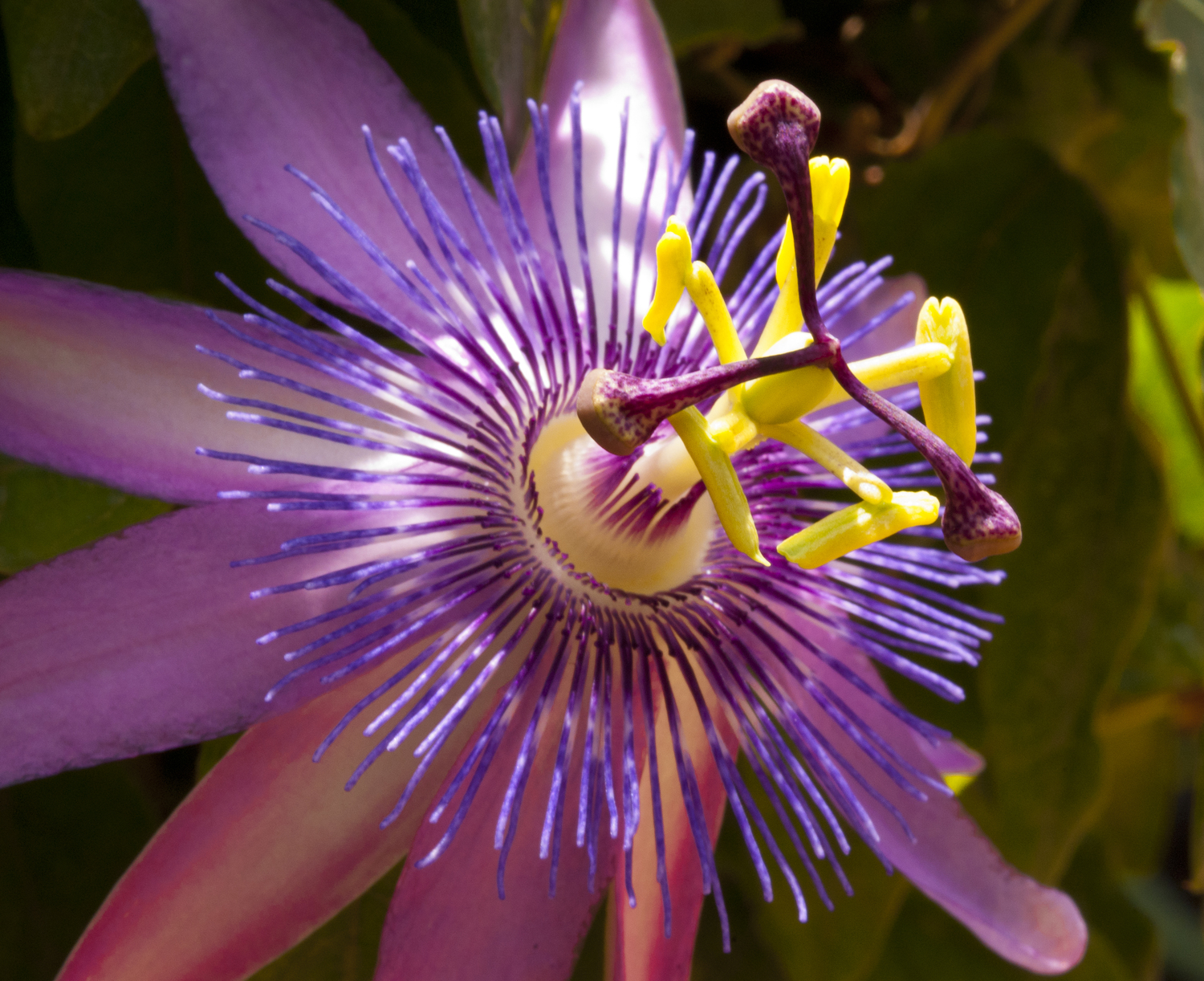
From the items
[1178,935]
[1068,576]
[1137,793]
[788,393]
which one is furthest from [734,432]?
[1178,935]

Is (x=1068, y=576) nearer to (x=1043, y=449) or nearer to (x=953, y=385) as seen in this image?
(x=1043, y=449)

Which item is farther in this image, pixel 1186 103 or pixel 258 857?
pixel 1186 103

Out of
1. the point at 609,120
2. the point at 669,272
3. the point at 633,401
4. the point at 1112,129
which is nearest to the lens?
the point at 633,401

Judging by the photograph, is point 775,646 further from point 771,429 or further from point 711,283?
point 711,283

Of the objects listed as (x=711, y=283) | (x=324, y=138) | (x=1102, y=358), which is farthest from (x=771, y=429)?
(x=1102, y=358)

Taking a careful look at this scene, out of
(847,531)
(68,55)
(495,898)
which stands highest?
(68,55)

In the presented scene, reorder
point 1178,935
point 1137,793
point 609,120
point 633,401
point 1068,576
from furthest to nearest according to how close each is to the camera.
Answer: point 1178,935 → point 1137,793 → point 1068,576 → point 609,120 → point 633,401

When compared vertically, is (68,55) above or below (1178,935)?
above

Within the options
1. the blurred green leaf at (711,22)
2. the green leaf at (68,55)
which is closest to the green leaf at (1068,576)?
the blurred green leaf at (711,22)
